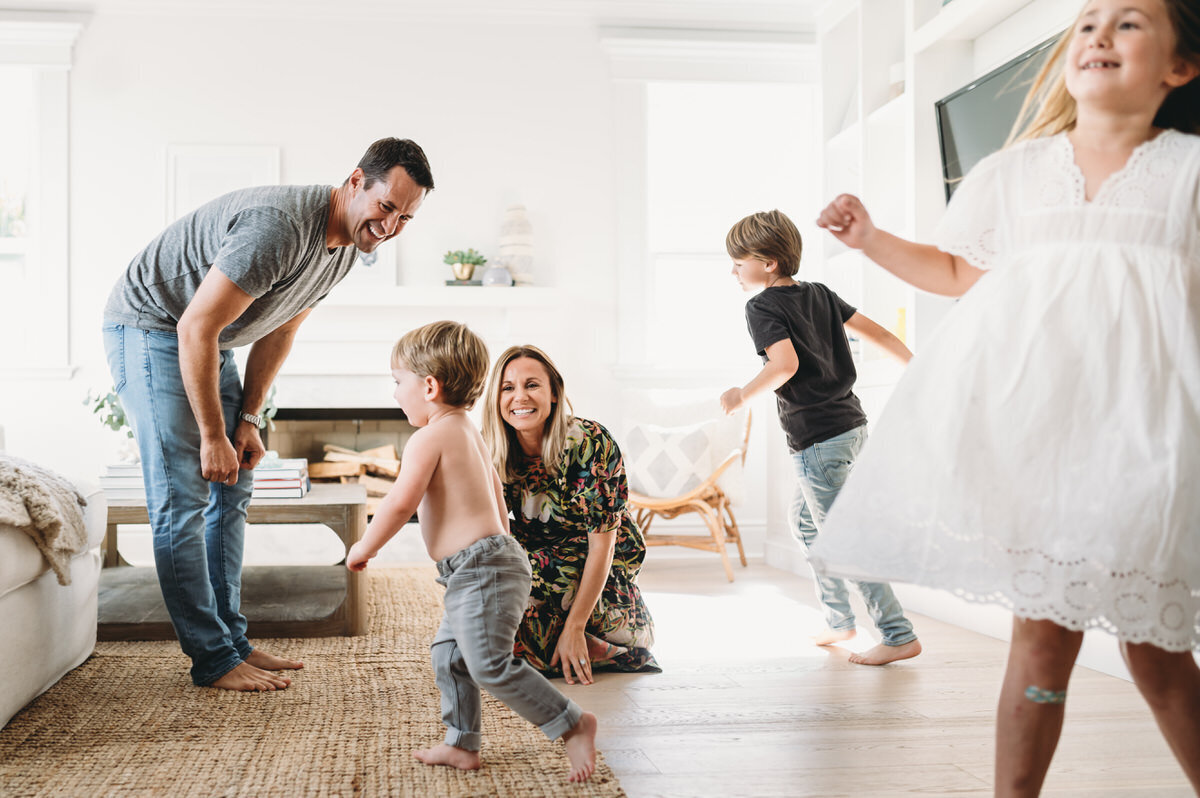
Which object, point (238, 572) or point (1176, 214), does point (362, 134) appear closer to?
point (238, 572)

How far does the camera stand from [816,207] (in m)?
4.52

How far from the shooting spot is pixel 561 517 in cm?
238

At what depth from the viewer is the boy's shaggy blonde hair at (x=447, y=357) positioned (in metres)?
1.67

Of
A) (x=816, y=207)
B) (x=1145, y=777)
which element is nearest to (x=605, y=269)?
(x=816, y=207)

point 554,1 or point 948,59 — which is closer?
point 948,59

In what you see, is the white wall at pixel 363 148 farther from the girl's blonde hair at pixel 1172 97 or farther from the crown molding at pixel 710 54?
the girl's blonde hair at pixel 1172 97

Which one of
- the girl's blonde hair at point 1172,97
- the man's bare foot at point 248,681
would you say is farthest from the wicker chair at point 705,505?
the girl's blonde hair at point 1172,97

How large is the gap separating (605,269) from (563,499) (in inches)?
99.8

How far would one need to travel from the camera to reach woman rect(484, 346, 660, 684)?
2279mm

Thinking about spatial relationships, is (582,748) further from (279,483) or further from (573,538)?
(279,483)

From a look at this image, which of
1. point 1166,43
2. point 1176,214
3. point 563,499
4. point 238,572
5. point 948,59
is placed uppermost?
point 948,59

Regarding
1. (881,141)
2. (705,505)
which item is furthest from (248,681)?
(881,141)

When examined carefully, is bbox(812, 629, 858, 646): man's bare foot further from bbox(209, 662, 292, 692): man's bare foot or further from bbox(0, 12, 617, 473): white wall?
bbox(0, 12, 617, 473): white wall

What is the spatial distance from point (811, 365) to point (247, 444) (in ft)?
4.76
